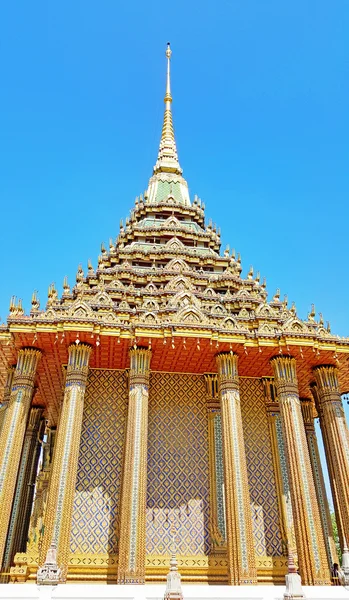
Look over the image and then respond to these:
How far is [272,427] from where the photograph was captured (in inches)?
Result: 773

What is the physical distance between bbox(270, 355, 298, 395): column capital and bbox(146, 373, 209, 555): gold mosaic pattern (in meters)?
3.25

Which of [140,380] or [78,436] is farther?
[140,380]

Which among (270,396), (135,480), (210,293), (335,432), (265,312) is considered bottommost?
(135,480)

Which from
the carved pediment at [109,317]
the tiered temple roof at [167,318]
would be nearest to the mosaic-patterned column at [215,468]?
the tiered temple roof at [167,318]

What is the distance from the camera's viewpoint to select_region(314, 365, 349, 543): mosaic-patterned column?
17062mm

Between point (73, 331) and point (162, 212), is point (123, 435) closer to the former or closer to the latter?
point (73, 331)

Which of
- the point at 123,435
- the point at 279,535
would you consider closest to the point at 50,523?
the point at 123,435

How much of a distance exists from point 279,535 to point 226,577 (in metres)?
2.71

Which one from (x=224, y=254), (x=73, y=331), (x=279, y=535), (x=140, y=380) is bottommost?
(x=279, y=535)

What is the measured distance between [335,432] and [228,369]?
15.1 ft

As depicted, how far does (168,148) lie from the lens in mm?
36531

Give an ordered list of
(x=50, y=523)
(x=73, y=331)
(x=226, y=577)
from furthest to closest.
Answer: (x=73, y=331) → (x=226, y=577) → (x=50, y=523)

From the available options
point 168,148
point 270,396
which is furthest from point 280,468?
point 168,148

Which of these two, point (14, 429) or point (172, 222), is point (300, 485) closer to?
point (14, 429)
